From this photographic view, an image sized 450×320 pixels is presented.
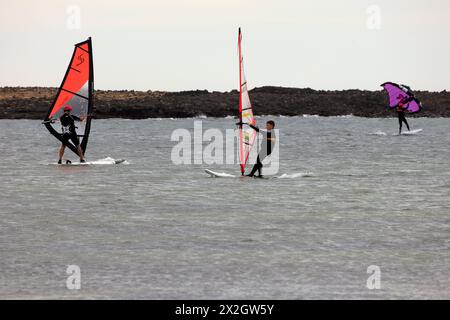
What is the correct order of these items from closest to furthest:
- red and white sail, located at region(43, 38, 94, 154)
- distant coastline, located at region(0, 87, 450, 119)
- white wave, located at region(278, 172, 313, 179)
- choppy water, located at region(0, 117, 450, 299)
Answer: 1. choppy water, located at region(0, 117, 450, 299)
2. white wave, located at region(278, 172, 313, 179)
3. red and white sail, located at region(43, 38, 94, 154)
4. distant coastline, located at region(0, 87, 450, 119)

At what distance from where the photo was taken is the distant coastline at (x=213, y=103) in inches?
4471

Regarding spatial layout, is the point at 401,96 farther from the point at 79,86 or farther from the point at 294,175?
the point at 294,175

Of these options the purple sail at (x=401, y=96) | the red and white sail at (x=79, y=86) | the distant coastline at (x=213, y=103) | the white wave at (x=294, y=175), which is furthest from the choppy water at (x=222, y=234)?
the distant coastline at (x=213, y=103)

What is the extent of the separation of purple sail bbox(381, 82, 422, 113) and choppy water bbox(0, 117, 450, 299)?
70.9 ft

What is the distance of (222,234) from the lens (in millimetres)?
13711

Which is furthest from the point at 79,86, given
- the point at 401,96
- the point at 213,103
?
the point at 213,103

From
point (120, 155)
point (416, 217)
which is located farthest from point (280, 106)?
point (416, 217)

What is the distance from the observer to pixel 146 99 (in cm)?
12875

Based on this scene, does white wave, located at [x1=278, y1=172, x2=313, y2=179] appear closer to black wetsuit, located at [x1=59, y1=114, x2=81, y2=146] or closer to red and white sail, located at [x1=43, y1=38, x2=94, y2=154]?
black wetsuit, located at [x1=59, y1=114, x2=81, y2=146]

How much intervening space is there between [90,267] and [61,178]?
12.2 metres

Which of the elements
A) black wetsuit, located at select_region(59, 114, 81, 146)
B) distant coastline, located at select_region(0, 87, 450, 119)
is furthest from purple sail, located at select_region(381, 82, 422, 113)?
distant coastline, located at select_region(0, 87, 450, 119)

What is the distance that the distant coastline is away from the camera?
114 meters

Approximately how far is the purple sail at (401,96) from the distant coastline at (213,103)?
64581 millimetres
